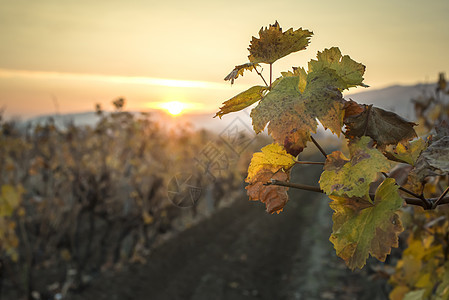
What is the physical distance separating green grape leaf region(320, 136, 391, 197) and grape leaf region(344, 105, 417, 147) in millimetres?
25

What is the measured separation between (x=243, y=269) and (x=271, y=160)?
5757 millimetres

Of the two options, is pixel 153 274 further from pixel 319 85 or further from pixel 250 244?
pixel 319 85

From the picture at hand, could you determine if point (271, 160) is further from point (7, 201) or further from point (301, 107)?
point (7, 201)

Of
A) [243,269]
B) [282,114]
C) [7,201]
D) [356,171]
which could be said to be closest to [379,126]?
[356,171]

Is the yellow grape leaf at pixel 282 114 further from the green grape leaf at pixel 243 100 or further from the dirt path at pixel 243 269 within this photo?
the dirt path at pixel 243 269

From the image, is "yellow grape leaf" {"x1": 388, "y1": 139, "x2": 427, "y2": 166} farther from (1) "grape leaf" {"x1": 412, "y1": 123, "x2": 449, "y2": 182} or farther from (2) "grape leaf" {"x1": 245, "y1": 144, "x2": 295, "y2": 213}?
(2) "grape leaf" {"x1": 245, "y1": 144, "x2": 295, "y2": 213}

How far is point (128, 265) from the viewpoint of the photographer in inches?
256

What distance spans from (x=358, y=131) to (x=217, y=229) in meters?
8.03

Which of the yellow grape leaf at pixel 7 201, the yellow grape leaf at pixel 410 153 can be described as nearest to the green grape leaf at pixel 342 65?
the yellow grape leaf at pixel 410 153

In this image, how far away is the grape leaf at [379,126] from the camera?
71 cm

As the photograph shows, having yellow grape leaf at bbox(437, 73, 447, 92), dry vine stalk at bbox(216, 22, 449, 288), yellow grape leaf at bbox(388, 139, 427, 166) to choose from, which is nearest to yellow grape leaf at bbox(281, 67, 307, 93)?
dry vine stalk at bbox(216, 22, 449, 288)

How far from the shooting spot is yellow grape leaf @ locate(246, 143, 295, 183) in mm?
783

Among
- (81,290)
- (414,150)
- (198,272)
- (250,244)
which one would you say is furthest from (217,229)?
(414,150)

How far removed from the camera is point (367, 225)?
29.3 inches
